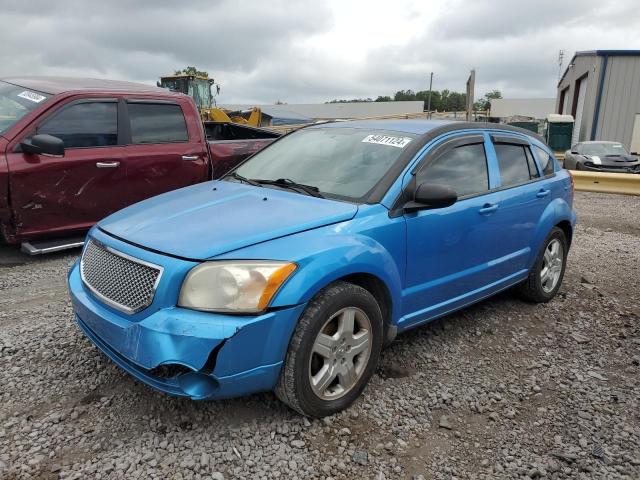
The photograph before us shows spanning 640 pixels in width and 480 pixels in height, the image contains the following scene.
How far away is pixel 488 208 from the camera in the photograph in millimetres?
3637

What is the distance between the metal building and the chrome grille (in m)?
26.9

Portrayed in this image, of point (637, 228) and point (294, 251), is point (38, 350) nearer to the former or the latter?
point (294, 251)

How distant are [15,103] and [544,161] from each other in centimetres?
524

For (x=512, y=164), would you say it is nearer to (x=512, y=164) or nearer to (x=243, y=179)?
(x=512, y=164)

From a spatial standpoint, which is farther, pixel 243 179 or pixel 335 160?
pixel 243 179

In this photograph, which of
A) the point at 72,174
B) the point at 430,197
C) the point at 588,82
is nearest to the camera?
the point at 430,197

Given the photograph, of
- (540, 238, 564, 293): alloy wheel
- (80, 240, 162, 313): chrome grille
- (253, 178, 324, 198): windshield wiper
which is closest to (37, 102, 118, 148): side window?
(253, 178, 324, 198): windshield wiper

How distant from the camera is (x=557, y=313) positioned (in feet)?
14.5

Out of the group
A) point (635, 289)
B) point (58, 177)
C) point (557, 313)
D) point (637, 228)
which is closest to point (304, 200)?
point (557, 313)

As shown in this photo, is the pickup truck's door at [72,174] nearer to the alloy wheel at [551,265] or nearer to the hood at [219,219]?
the hood at [219,219]

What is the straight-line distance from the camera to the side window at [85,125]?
200 inches

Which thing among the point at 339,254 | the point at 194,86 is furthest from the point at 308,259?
the point at 194,86

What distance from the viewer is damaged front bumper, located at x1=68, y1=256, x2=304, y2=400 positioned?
7.46ft

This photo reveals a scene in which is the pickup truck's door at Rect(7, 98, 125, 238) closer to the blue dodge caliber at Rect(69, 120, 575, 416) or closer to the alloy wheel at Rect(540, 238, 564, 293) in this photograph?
the blue dodge caliber at Rect(69, 120, 575, 416)
